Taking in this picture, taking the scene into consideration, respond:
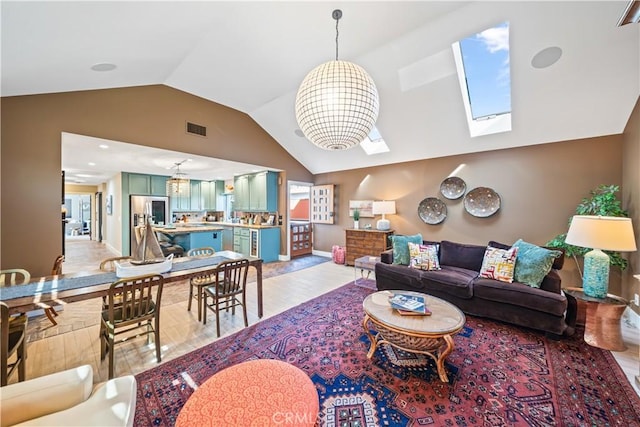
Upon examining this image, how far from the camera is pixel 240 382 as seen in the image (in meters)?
1.28

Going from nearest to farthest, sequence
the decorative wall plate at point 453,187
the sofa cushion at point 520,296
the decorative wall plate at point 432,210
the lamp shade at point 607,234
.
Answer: the lamp shade at point 607,234, the sofa cushion at point 520,296, the decorative wall plate at point 453,187, the decorative wall plate at point 432,210

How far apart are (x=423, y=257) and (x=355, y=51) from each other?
311 centimetres

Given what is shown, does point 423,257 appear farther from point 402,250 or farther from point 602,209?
point 602,209

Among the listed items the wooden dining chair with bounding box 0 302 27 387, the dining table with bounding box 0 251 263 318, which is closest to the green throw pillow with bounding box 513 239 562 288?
the dining table with bounding box 0 251 263 318

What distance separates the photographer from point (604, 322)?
7.72 ft

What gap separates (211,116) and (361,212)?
4.04 meters

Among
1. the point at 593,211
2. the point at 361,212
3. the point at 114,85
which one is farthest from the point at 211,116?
the point at 593,211

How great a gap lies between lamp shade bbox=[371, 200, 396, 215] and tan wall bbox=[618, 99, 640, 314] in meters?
→ 3.30

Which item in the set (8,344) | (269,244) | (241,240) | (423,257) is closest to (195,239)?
(241,240)

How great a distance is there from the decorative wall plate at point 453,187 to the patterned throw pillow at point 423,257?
161 centimetres

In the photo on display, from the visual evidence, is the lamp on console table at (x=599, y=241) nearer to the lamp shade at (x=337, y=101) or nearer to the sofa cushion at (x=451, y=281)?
the sofa cushion at (x=451, y=281)

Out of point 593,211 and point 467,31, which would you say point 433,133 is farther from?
point 593,211

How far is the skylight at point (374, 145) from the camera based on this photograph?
17.6ft

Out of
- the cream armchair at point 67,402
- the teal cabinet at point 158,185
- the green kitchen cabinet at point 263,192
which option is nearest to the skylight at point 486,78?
the cream armchair at point 67,402
